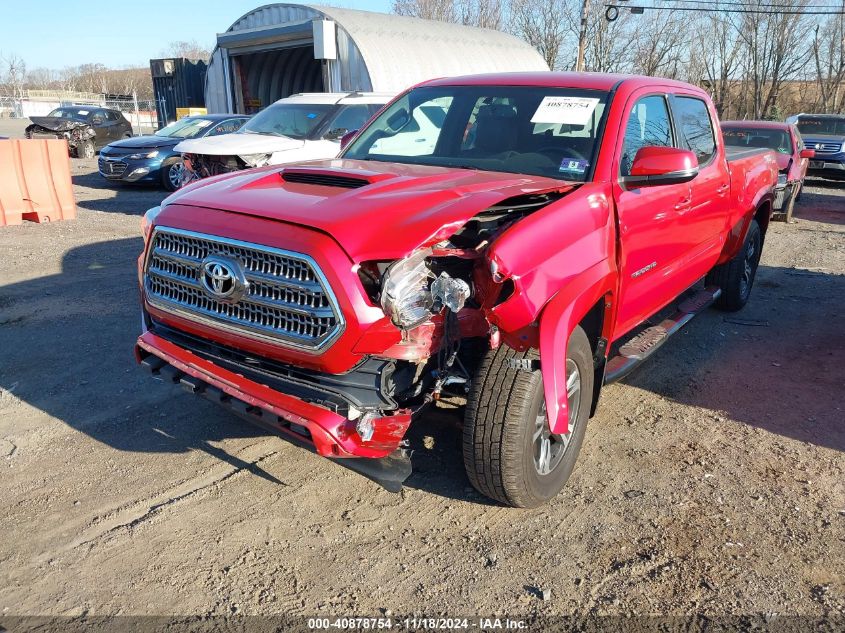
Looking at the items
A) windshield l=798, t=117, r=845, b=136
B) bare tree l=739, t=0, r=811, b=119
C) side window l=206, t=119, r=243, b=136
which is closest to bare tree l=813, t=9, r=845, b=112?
bare tree l=739, t=0, r=811, b=119

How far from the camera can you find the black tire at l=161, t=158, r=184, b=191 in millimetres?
14227

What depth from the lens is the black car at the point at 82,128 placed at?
20.7m

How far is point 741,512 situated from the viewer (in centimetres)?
343

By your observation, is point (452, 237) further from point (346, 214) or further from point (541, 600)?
point (541, 600)

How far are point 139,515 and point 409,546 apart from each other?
1.32m

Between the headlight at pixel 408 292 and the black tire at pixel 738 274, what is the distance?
14.5 ft

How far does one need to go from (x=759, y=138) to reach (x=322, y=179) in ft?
40.7

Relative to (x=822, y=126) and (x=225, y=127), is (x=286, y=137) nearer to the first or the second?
(x=225, y=127)

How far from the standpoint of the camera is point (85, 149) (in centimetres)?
2153

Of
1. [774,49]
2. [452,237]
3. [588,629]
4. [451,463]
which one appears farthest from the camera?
[774,49]

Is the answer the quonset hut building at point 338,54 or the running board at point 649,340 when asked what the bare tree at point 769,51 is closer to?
the quonset hut building at point 338,54

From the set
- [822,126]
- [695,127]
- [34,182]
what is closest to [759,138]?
[822,126]

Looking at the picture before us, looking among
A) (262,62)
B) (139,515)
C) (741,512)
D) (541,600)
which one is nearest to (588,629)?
(541,600)

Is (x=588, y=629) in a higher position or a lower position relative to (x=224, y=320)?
Answer: lower
